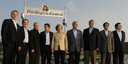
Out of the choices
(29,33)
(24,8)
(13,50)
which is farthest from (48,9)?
(13,50)

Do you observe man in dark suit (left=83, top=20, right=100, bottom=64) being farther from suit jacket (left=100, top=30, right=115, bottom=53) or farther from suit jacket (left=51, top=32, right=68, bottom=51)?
suit jacket (left=51, top=32, right=68, bottom=51)

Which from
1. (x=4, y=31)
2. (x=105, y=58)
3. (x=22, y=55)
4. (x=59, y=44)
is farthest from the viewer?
(x=105, y=58)

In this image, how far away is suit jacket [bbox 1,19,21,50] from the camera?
8.68ft

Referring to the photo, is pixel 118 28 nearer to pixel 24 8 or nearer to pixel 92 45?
pixel 92 45

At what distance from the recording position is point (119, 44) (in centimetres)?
436

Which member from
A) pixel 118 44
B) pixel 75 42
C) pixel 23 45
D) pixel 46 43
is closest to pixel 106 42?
pixel 118 44

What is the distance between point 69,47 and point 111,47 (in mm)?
1664

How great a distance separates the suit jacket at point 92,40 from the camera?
3.85 metres

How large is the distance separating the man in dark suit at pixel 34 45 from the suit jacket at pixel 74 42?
1093mm

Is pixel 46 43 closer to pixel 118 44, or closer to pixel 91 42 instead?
pixel 91 42

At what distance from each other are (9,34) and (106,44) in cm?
331

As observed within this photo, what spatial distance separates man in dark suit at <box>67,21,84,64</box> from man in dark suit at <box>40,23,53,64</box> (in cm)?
71

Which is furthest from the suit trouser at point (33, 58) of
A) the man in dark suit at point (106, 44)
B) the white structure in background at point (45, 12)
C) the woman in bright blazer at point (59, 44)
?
the white structure in background at point (45, 12)

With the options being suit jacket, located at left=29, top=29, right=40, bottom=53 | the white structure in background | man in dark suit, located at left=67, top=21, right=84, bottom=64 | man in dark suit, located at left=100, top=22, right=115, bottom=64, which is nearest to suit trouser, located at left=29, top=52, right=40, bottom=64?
suit jacket, located at left=29, top=29, right=40, bottom=53
